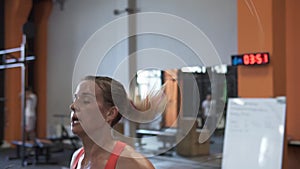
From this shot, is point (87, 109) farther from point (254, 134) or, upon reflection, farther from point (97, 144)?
point (254, 134)

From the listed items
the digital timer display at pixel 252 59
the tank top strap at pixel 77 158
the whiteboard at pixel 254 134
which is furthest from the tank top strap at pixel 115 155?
the digital timer display at pixel 252 59

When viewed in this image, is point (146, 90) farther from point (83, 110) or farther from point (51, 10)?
point (51, 10)

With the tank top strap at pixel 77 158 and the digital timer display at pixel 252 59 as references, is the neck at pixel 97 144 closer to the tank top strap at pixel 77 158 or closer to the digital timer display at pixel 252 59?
the tank top strap at pixel 77 158

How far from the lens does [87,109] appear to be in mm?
748

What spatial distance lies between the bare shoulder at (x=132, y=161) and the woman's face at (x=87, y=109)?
77mm

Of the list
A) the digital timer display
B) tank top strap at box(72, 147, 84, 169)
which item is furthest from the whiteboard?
tank top strap at box(72, 147, 84, 169)

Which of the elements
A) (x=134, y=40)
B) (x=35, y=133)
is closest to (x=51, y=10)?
(x=35, y=133)

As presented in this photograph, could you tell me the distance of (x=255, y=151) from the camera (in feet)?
11.5

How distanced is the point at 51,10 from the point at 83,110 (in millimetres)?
8016

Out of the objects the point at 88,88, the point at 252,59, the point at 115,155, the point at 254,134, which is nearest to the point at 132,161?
the point at 115,155

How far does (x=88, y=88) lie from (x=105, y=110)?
0.18 feet

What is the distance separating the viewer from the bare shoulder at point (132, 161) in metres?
0.77

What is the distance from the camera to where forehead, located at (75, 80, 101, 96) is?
761mm

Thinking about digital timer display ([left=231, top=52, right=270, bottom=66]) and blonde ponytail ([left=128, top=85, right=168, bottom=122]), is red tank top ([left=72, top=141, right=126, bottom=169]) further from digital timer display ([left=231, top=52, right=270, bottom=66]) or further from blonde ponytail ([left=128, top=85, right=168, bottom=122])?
digital timer display ([left=231, top=52, right=270, bottom=66])
